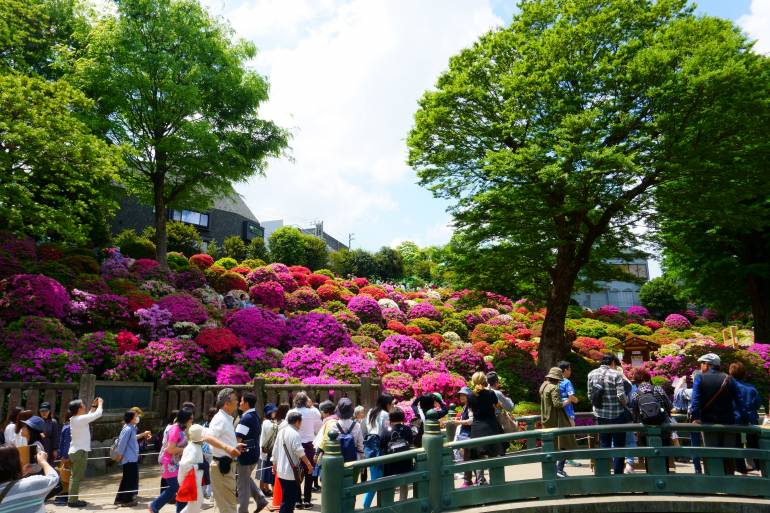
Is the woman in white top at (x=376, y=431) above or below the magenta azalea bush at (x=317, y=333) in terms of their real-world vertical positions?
below

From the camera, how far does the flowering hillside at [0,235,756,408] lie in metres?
14.7

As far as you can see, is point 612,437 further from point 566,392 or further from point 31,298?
point 31,298

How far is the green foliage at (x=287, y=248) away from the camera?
41719 millimetres

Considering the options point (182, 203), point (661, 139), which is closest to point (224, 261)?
point (182, 203)

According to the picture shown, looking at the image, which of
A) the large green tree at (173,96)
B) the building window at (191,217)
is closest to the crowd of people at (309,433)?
the large green tree at (173,96)

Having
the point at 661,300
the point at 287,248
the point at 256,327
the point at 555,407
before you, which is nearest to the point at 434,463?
the point at 555,407

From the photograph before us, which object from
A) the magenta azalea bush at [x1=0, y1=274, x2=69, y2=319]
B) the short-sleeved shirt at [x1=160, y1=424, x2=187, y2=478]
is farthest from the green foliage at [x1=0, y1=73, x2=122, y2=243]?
the short-sleeved shirt at [x1=160, y1=424, x2=187, y2=478]

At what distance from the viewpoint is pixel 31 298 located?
15.5 metres

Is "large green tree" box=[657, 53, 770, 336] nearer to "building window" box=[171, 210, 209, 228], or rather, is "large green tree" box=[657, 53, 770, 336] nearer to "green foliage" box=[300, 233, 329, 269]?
"green foliage" box=[300, 233, 329, 269]

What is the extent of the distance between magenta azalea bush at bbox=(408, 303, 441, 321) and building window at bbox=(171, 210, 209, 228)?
24422mm

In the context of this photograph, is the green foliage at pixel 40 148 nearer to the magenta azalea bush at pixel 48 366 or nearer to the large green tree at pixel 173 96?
the large green tree at pixel 173 96

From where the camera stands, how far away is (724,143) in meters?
15.4

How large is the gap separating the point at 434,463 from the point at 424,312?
2169cm

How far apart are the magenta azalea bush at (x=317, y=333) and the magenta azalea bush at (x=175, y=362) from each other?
181 inches
